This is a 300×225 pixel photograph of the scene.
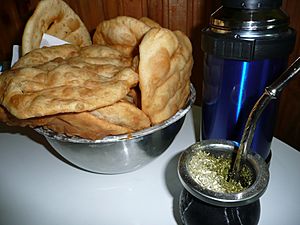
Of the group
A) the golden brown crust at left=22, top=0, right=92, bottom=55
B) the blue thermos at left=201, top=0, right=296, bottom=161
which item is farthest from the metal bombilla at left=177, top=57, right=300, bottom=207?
the golden brown crust at left=22, top=0, right=92, bottom=55

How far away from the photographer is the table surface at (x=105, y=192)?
1.64ft

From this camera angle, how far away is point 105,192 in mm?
557

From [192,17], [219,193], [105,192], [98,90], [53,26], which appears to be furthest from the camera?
[192,17]

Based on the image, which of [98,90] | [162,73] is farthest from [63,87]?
[162,73]

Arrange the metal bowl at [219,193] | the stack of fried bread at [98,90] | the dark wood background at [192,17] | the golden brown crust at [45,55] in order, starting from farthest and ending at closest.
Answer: the dark wood background at [192,17]
the golden brown crust at [45,55]
the stack of fried bread at [98,90]
the metal bowl at [219,193]

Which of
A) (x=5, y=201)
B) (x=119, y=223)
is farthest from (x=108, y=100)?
(x=5, y=201)

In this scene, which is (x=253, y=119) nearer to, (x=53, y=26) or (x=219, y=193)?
(x=219, y=193)

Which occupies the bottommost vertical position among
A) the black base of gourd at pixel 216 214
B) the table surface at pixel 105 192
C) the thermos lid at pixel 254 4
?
the table surface at pixel 105 192

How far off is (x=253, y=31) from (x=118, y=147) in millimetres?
298

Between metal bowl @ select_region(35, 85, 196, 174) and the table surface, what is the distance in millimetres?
55

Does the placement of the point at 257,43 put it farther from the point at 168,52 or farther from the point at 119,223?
the point at 119,223

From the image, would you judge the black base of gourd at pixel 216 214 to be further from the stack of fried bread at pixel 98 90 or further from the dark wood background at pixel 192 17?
the dark wood background at pixel 192 17

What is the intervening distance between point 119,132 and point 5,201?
0.31m

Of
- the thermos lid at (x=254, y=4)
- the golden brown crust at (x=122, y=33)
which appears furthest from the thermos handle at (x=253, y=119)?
the golden brown crust at (x=122, y=33)
